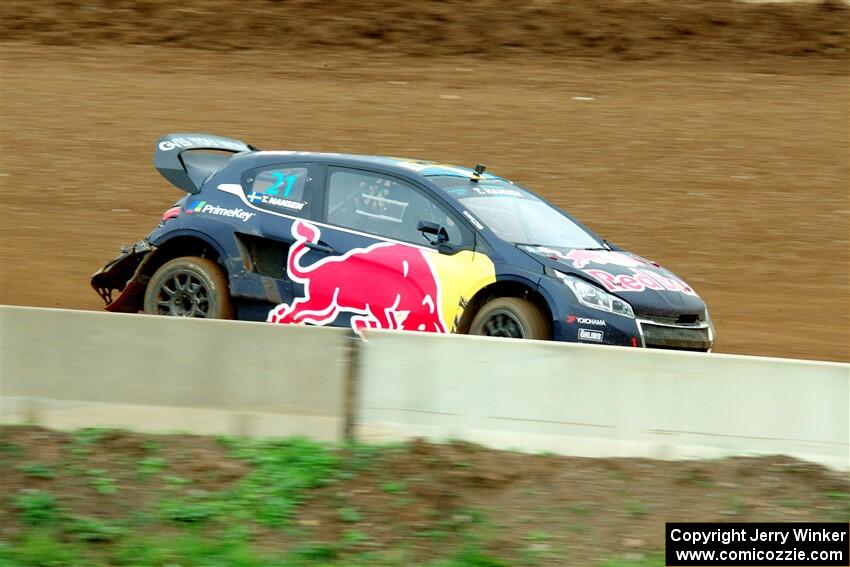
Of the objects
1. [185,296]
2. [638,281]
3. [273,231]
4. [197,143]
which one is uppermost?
[197,143]

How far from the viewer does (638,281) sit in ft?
28.8

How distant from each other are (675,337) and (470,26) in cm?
1330

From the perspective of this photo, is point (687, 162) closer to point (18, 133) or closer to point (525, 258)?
point (525, 258)

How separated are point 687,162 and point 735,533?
35.5ft

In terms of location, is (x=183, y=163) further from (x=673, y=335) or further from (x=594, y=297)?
(x=673, y=335)

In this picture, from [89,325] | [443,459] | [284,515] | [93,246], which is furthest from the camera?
[93,246]

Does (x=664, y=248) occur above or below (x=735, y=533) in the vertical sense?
above

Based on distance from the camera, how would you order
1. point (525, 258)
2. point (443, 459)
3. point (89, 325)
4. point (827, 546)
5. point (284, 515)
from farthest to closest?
1. point (525, 258)
2. point (89, 325)
3. point (443, 459)
4. point (284, 515)
5. point (827, 546)

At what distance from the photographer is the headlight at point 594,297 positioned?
8.42 metres

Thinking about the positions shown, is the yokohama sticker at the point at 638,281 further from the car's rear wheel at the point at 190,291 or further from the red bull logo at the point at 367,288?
the car's rear wheel at the point at 190,291

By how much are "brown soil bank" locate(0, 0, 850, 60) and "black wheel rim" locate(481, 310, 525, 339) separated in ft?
40.8

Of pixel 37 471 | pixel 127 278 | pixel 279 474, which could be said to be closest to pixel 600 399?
pixel 279 474

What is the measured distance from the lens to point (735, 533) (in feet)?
19.0

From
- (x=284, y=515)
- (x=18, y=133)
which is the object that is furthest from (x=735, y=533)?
(x=18, y=133)
